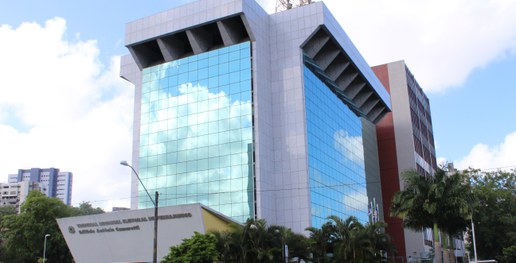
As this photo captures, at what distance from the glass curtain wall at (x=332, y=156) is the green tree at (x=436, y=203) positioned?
21.7 metres

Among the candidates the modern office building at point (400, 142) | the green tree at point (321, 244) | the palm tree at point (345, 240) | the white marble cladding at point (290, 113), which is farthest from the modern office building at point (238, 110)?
the modern office building at point (400, 142)

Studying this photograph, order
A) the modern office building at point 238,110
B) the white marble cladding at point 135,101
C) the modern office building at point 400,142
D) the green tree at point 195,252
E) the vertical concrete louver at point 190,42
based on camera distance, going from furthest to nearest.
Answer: the modern office building at point 400,142
the white marble cladding at point 135,101
the vertical concrete louver at point 190,42
the modern office building at point 238,110
the green tree at point 195,252

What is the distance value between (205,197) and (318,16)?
26.3 meters

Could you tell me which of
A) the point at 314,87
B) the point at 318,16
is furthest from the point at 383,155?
the point at 318,16

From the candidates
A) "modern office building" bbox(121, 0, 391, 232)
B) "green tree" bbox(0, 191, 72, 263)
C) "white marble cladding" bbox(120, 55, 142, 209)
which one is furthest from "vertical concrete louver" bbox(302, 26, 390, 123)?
"green tree" bbox(0, 191, 72, 263)

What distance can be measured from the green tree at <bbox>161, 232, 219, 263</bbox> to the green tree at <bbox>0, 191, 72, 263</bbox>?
130 ft

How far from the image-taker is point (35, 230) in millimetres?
73688

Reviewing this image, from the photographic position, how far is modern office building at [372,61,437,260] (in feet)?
321

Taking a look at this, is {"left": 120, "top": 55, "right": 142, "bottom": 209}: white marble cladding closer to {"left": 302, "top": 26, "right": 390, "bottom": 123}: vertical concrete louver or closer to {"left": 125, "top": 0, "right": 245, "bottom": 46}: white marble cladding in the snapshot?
{"left": 125, "top": 0, "right": 245, "bottom": 46}: white marble cladding

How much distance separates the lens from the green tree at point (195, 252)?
39.7 m

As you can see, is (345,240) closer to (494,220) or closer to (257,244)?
(257,244)

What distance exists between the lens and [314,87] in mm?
71938

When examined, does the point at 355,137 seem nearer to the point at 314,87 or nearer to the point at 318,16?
the point at 314,87

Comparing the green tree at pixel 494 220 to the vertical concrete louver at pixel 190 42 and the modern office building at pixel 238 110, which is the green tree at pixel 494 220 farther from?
the vertical concrete louver at pixel 190 42
